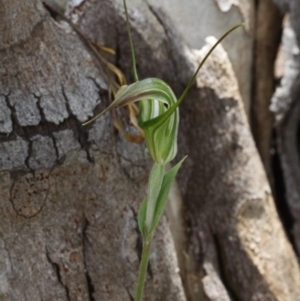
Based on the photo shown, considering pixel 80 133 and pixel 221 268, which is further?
pixel 221 268

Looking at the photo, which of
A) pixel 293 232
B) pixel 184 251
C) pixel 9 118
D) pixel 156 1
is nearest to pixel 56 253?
pixel 9 118

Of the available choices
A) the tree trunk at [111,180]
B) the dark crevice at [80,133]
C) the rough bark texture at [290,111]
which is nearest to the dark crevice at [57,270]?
the tree trunk at [111,180]

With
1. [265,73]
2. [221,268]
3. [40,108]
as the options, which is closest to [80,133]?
[40,108]

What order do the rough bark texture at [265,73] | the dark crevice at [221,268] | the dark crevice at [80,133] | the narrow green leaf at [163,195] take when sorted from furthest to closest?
the rough bark texture at [265,73], the dark crevice at [221,268], the dark crevice at [80,133], the narrow green leaf at [163,195]

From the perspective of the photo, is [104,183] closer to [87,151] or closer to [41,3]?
[87,151]

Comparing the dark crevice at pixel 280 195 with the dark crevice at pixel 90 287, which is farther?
the dark crevice at pixel 280 195

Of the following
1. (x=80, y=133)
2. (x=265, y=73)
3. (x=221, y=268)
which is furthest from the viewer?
(x=265, y=73)

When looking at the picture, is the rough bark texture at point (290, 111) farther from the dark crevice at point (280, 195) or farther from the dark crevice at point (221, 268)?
the dark crevice at point (221, 268)

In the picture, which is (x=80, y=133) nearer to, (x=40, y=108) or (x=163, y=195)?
(x=40, y=108)
